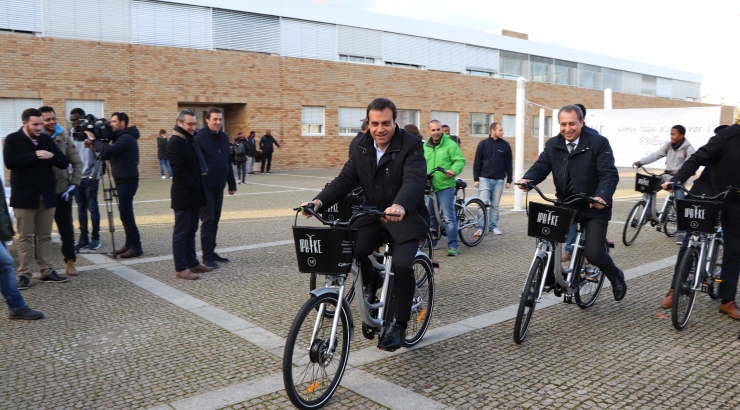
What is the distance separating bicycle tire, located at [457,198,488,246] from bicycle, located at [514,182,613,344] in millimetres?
3525

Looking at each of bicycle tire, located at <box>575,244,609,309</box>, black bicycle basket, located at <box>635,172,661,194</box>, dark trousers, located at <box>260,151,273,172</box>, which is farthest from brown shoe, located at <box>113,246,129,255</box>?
dark trousers, located at <box>260,151,273,172</box>

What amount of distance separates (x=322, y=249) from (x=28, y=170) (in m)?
4.40

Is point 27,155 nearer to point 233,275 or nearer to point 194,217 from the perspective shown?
point 194,217

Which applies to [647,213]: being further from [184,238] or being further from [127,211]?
[127,211]

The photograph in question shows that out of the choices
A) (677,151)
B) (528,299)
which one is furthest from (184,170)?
(677,151)

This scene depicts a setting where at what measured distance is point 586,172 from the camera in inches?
205

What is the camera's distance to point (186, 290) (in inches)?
257

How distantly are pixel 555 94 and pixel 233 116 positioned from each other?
2285cm

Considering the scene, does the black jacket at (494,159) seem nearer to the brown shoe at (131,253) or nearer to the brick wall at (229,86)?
the brown shoe at (131,253)

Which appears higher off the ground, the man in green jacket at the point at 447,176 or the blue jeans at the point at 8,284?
the man in green jacket at the point at 447,176

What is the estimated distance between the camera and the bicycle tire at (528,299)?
182 inches

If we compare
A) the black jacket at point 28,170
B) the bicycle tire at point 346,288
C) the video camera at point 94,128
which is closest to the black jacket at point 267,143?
the video camera at point 94,128

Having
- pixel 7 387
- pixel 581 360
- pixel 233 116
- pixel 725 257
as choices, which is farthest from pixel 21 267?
pixel 233 116

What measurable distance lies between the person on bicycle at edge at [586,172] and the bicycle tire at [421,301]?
3.65 feet
